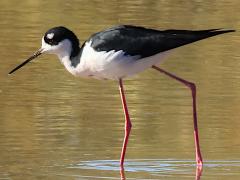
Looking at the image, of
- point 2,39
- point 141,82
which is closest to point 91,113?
point 141,82

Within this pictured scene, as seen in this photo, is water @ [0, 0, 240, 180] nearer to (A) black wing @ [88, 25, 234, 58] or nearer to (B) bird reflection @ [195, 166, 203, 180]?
(B) bird reflection @ [195, 166, 203, 180]

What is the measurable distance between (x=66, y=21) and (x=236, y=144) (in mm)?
6691

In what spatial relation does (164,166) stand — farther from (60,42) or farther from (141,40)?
(60,42)

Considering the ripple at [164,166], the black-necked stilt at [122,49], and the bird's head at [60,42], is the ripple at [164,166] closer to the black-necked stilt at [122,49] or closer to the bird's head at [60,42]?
the black-necked stilt at [122,49]

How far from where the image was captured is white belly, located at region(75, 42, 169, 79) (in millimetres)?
9148

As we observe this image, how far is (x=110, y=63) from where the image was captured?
361 inches

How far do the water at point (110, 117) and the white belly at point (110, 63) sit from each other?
603 millimetres

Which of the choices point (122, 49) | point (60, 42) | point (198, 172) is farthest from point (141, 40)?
point (198, 172)

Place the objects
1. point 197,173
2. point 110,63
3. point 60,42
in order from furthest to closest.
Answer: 1. point 60,42
2. point 110,63
3. point 197,173

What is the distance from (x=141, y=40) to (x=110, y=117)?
1.28 m

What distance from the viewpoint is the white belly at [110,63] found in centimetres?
915

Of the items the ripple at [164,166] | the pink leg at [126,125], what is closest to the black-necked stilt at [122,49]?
the pink leg at [126,125]

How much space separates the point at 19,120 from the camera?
10.3 metres

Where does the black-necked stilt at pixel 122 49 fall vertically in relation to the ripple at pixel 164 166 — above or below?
above
